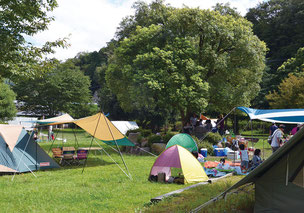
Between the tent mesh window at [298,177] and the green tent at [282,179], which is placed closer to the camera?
the green tent at [282,179]

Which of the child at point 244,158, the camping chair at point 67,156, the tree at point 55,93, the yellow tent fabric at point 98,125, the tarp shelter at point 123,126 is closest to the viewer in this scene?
the child at point 244,158

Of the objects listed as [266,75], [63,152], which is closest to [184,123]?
[63,152]

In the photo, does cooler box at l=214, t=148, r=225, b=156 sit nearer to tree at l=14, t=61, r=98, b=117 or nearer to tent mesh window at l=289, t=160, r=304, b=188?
tent mesh window at l=289, t=160, r=304, b=188

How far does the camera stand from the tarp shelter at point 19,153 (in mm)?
10820

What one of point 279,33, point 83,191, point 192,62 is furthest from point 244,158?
point 279,33

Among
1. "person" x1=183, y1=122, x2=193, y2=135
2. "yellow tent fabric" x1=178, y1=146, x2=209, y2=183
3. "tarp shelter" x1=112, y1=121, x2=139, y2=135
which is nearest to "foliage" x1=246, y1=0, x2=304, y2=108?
"tarp shelter" x1=112, y1=121, x2=139, y2=135

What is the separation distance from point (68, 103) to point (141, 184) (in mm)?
38993

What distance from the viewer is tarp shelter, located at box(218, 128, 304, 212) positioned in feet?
16.5

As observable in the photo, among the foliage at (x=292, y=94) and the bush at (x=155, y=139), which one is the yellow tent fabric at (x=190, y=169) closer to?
the bush at (x=155, y=139)

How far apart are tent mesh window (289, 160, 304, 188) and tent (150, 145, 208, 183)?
4.31 metres

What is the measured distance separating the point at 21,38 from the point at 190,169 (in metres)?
7.49

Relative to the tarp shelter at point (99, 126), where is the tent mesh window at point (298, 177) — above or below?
below

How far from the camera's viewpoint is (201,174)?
381 inches

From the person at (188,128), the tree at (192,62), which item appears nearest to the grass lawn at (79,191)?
the tree at (192,62)
